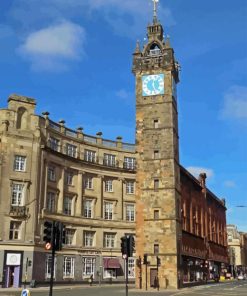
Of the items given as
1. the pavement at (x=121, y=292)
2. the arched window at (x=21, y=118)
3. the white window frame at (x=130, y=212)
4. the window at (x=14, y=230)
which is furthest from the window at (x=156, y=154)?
the window at (x=14, y=230)

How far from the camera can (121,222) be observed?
244 ft

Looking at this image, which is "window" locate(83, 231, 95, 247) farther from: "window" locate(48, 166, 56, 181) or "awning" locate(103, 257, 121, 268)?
"window" locate(48, 166, 56, 181)

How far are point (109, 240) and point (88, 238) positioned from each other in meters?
4.14

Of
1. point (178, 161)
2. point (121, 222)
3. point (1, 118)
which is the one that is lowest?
point (121, 222)

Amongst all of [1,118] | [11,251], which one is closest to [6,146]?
[1,118]

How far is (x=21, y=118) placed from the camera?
62.1 meters

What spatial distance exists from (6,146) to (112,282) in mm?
27728

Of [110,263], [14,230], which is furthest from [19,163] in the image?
[110,263]

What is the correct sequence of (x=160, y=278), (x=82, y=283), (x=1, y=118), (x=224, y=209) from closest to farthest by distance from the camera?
(x=160, y=278) < (x=1, y=118) < (x=82, y=283) < (x=224, y=209)

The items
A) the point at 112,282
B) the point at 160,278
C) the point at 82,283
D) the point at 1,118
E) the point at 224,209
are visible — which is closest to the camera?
the point at 160,278

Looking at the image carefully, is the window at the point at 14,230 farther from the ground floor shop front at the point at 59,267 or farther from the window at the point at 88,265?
the window at the point at 88,265

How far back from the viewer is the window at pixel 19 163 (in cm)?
5956

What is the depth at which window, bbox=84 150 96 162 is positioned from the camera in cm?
7376

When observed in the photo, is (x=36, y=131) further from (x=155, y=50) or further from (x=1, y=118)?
(x=155, y=50)
